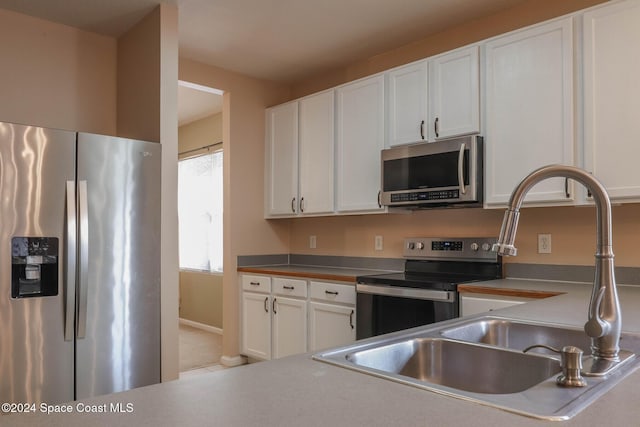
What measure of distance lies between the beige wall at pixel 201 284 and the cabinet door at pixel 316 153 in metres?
1.86

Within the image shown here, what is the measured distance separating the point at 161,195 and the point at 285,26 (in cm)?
146

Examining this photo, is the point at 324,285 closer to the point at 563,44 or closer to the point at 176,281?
the point at 176,281

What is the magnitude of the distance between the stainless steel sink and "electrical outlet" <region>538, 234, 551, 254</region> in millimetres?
1639

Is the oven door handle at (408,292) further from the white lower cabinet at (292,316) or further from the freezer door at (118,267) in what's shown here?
the freezer door at (118,267)

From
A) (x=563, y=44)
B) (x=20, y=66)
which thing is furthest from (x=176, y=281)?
(x=563, y=44)

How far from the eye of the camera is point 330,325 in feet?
11.5

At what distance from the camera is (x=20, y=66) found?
314 cm

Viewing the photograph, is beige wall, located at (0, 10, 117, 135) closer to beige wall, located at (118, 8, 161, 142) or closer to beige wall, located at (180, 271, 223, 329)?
beige wall, located at (118, 8, 161, 142)

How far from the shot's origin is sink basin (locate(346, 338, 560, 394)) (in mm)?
1127

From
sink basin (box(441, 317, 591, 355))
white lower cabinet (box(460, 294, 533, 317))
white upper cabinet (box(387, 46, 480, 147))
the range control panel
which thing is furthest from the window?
sink basin (box(441, 317, 591, 355))

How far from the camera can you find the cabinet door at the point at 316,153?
388 cm

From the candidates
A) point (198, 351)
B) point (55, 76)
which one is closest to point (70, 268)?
point (55, 76)

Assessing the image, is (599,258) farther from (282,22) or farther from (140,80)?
(140,80)

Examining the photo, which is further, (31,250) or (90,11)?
(90,11)
